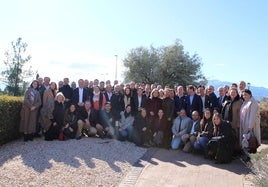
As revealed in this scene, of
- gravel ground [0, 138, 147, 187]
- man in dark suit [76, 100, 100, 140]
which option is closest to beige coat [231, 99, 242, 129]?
gravel ground [0, 138, 147, 187]

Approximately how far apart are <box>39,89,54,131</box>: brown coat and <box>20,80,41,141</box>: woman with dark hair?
0.72ft

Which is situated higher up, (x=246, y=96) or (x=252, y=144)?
(x=246, y=96)

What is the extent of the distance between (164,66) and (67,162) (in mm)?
30965

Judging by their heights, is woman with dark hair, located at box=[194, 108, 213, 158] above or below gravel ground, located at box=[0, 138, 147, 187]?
above

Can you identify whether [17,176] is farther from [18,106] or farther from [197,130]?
[197,130]

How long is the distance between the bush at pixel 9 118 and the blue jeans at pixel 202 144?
18.2 feet

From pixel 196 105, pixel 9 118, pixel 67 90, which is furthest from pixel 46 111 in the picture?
pixel 196 105

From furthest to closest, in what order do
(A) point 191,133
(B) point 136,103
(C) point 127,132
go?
(B) point 136,103
(C) point 127,132
(A) point 191,133

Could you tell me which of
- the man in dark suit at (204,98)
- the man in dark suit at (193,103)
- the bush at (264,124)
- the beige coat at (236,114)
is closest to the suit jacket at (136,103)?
the man in dark suit at (193,103)

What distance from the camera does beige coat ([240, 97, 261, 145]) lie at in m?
9.35

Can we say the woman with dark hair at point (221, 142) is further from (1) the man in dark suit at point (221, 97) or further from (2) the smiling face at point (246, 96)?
(1) the man in dark suit at point (221, 97)

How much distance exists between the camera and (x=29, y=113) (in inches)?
443

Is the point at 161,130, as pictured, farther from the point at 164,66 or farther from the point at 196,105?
the point at 164,66

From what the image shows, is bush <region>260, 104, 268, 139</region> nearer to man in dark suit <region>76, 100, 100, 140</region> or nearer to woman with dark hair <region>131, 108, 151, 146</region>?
woman with dark hair <region>131, 108, 151, 146</region>
